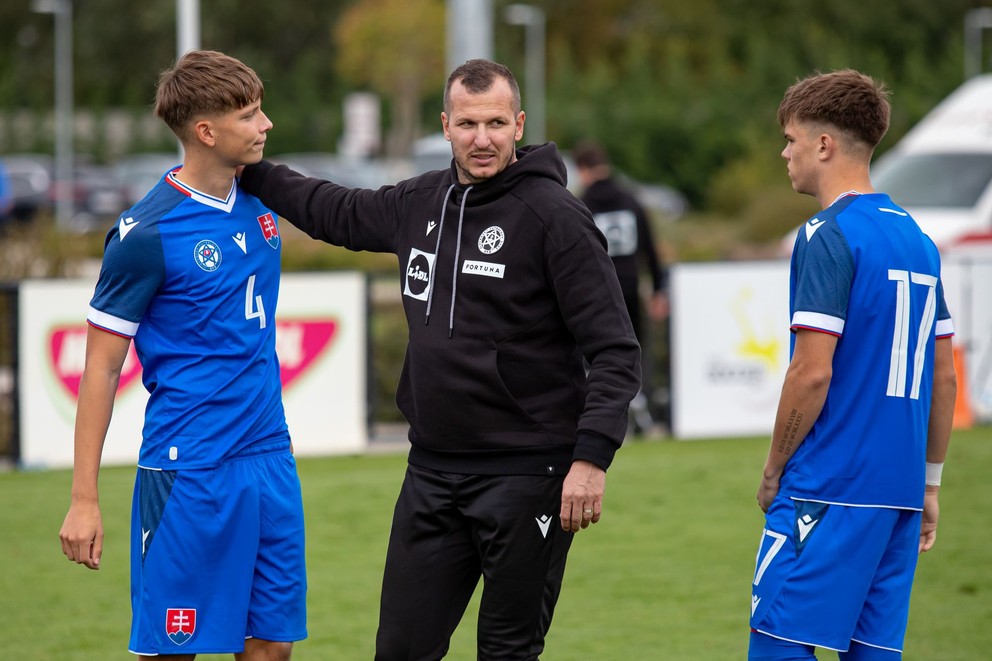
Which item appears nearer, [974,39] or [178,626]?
[178,626]

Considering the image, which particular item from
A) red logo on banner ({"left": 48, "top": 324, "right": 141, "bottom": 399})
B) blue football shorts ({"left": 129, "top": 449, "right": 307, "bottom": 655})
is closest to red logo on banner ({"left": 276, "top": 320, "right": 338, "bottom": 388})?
red logo on banner ({"left": 48, "top": 324, "right": 141, "bottom": 399})

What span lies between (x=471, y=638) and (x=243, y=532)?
2.45 m

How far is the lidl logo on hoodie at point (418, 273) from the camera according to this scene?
4.04 meters

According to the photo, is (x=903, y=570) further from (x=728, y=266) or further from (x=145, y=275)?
(x=728, y=266)

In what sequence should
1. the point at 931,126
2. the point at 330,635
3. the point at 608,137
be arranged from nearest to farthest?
the point at 330,635 < the point at 931,126 < the point at 608,137

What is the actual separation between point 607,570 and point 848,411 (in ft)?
12.4

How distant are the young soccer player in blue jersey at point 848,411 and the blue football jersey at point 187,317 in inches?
64.2

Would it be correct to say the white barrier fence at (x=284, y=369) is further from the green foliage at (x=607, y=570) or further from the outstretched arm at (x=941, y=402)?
the outstretched arm at (x=941, y=402)

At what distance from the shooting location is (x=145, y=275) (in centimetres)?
394

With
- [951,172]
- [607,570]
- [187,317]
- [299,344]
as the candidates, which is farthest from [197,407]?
[951,172]

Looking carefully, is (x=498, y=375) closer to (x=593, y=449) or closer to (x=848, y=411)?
(x=593, y=449)

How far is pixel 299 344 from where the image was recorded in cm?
1062

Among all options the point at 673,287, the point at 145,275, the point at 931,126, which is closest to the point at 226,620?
the point at 145,275

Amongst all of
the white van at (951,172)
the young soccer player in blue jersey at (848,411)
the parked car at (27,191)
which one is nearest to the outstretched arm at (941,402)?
the young soccer player in blue jersey at (848,411)
